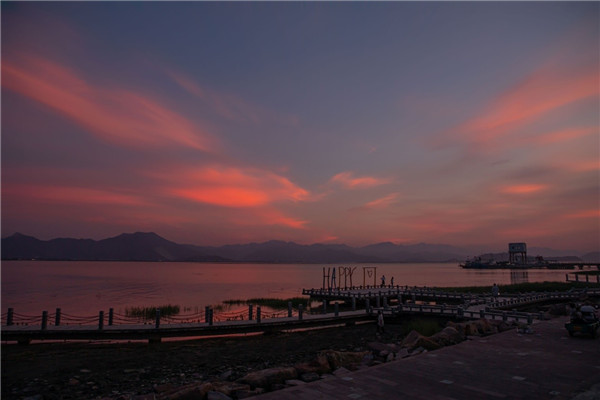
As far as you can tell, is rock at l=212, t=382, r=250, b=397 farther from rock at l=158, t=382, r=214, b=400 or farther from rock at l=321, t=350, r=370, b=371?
rock at l=321, t=350, r=370, b=371

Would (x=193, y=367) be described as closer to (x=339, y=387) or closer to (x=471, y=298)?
(x=339, y=387)

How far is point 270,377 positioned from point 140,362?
1114 cm

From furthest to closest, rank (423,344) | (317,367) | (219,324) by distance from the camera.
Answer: (219,324) → (423,344) → (317,367)

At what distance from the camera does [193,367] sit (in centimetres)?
1778

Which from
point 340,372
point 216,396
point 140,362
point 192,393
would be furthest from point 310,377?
point 140,362

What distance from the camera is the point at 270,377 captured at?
1079 centimetres

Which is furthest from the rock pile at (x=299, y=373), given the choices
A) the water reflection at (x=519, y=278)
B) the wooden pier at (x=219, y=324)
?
the water reflection at (x=519, y=278)

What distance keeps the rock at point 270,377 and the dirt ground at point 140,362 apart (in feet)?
12.7

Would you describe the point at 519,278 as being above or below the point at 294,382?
below

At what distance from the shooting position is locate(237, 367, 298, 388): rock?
35.0 ft

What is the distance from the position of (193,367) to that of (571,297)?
137ft

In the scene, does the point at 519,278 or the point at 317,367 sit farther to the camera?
the point at 519,278

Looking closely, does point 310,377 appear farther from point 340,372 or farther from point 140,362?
point 140,362

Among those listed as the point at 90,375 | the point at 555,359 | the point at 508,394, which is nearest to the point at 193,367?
the point at 90,375
